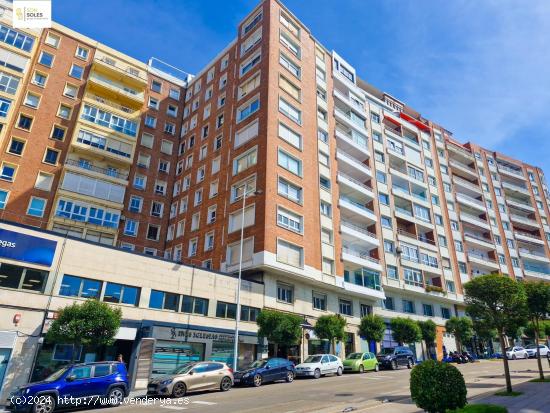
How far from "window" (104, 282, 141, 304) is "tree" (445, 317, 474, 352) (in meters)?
35.8

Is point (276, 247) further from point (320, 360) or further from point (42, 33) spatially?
point (42, 33)

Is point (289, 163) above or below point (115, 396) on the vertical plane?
above

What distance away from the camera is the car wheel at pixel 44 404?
12788mm

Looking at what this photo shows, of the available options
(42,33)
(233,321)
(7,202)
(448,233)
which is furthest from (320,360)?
(42,33)

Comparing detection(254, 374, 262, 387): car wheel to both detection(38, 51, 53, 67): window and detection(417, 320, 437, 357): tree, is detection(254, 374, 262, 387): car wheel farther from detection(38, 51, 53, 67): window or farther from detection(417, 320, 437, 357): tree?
detection(38, 51, 53, 67): window

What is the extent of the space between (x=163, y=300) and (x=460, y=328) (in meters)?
34.1

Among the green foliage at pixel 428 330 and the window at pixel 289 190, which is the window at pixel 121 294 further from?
the green foliage at pixel 428 330

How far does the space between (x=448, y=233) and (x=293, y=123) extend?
2864 cm

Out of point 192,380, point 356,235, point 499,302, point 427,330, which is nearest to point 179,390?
point 192,380

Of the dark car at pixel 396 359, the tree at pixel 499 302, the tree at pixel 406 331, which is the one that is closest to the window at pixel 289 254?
the dark car at pixel 396 359

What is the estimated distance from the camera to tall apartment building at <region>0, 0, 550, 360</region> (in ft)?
110

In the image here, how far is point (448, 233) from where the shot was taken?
51.9m

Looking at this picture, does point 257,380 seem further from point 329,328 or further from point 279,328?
point 329,328

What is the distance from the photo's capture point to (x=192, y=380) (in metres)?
17.2
